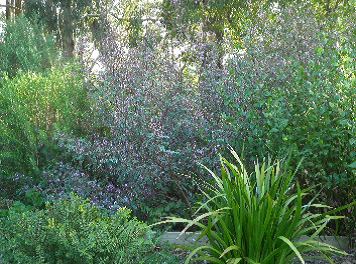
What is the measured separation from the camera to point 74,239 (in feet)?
10.5

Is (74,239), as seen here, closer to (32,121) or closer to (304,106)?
(304,106)

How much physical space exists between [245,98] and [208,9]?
9.74m

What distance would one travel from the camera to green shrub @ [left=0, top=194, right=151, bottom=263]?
3244 millimetres

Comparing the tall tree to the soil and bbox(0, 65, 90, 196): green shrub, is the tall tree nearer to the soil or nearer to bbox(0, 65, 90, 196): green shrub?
bbox(0, 65, 90, 196): green shrub

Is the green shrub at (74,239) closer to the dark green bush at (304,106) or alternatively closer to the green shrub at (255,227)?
the green shrub at (255,227)

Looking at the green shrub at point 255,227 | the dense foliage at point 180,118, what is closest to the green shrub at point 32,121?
the dense foliage at point 180,118

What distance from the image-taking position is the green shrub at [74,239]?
3.24m

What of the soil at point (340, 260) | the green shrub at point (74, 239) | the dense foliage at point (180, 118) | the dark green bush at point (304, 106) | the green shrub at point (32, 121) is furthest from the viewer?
the green shrub at point (32, 121)

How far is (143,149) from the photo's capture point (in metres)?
5.10

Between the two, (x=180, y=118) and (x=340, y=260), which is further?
(x=180, y=118)

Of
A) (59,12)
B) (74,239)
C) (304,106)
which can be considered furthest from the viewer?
(59,12)

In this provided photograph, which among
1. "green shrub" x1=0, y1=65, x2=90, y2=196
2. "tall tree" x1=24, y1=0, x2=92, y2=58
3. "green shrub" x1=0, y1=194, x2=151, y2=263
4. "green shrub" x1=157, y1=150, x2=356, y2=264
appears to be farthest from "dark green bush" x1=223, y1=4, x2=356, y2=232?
"tall tree" x1=24, y1=0, x2=92, y2=58

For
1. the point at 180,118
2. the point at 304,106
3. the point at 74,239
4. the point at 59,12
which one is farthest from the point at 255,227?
the point at 59,12

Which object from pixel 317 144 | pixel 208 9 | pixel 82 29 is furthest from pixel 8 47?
pixel 317 144
